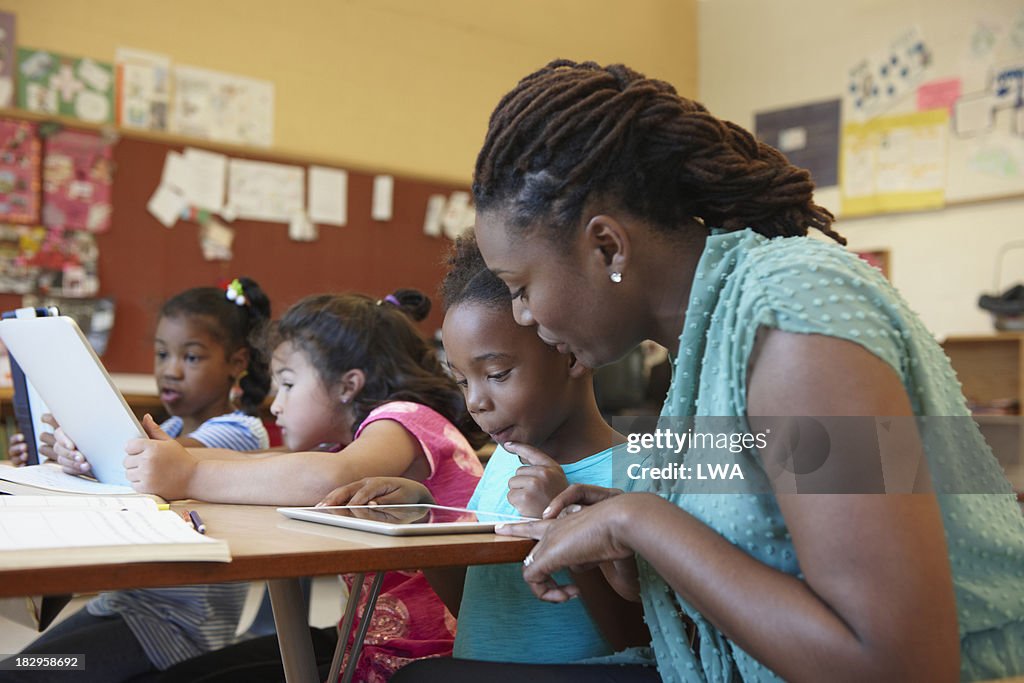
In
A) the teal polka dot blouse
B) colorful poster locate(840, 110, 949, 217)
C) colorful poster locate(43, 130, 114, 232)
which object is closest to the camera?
the teal polka dot blouse

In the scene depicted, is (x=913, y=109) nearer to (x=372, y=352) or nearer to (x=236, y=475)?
(x=372, y=352)

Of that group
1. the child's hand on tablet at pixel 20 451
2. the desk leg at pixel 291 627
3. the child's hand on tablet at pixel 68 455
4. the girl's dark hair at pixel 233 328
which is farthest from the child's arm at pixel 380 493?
the girl's dark hair at pixel 233 328

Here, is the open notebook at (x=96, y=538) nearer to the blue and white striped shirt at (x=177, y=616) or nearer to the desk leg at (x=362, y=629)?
the desk leg at (x=362, y=629)

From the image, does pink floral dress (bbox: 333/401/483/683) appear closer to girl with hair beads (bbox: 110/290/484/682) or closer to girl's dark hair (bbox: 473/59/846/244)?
girl with hair beads (bbox: 110/290/484/682)

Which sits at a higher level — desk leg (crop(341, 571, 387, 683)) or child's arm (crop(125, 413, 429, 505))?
child's arm (crop(125, 413, 429, 505))

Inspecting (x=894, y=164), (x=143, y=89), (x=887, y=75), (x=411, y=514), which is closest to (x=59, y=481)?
(x=411, y=514)

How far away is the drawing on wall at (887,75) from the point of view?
500 centimetres

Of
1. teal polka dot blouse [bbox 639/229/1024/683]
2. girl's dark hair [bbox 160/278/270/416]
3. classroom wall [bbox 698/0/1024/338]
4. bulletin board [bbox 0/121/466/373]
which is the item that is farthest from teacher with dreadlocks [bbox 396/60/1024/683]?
classroom wall [bbox 698/0/1024/338]

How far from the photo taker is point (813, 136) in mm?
5402

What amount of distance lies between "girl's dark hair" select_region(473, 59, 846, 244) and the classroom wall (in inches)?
163

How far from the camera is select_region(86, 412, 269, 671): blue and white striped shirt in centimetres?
159

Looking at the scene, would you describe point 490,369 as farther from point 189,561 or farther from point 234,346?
point 234,346

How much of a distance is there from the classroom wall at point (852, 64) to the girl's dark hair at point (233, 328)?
3.56 metres

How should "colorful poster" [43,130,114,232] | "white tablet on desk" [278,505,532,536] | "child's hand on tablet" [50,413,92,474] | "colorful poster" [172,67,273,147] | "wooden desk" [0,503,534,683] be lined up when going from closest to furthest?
"wooden desk" [0,503,534,683]
"white tablet on desk" [278,505,532,536]
"child's hand on tablet" [50,413,92,474]
"colorful poster" [43,130,114,232]
"colorful poster" [172,67,273,147]
